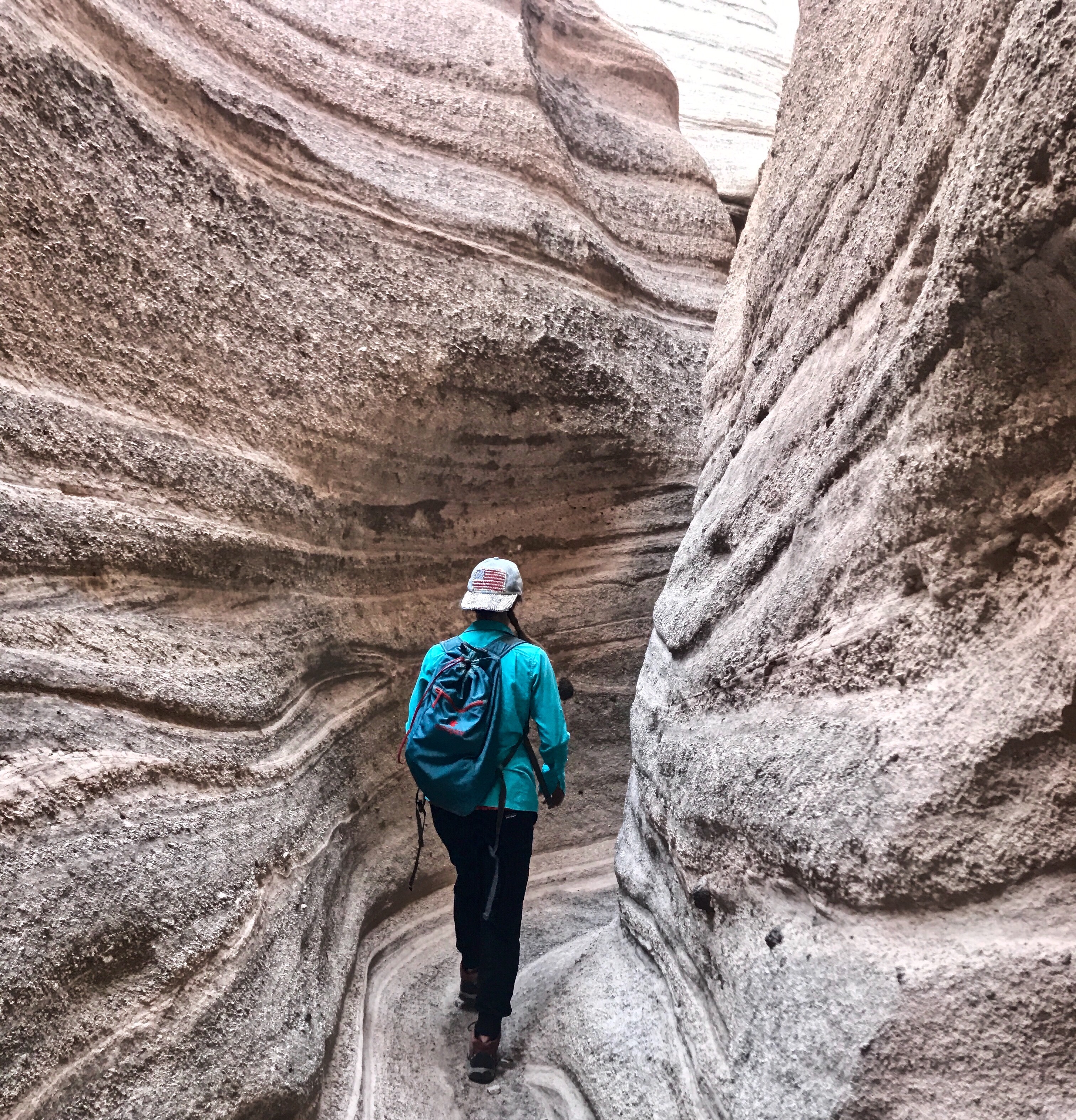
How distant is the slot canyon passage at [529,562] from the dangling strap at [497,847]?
1.49 feet

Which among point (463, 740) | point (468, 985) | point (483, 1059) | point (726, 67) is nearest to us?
point (463, 740)

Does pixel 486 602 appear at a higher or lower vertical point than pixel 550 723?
higher

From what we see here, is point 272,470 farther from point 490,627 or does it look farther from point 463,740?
point 463,740

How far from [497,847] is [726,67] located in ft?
35.0

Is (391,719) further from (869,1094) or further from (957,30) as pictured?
(957,30)

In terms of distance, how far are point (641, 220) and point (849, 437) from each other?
3715mm

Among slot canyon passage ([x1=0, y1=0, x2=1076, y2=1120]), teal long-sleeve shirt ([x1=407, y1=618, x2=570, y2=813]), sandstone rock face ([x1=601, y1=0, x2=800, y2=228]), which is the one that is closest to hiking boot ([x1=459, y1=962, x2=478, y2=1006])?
slot canyon passage ([x1=0, y1=0, x2=1076, y2=1120])

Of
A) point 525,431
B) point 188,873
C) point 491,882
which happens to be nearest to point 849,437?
point 491,882

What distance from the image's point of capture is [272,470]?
3.24 m

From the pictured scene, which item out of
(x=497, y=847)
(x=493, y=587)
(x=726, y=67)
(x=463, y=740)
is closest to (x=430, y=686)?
(x=463, y=740)

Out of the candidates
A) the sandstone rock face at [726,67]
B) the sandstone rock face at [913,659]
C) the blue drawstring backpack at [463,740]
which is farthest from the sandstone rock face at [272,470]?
the sandstone rock face at [726,67]

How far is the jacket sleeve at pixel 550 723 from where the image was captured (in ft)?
8.44

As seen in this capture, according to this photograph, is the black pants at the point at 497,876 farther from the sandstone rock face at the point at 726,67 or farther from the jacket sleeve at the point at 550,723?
the sandstone rock face at the point at 726,67

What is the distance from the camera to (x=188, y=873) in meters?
2.26
